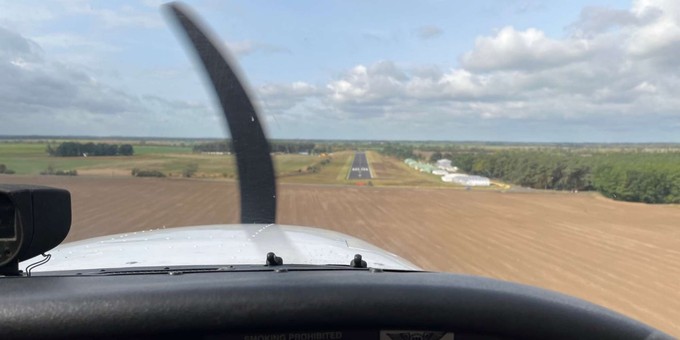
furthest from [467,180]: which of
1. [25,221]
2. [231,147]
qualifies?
[25,221]

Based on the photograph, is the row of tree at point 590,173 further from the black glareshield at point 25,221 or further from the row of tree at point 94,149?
the black glareshield at point 25,221

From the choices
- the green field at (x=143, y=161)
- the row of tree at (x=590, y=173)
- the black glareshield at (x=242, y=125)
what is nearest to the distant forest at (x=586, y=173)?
the row of tree at (x=590, y=173)

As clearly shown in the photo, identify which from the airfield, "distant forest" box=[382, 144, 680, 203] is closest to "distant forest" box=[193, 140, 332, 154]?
Answer: the airfield

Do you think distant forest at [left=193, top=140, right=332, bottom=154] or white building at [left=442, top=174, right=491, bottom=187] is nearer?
distant forest at [left=193, top=140, right=332, bottom=154]

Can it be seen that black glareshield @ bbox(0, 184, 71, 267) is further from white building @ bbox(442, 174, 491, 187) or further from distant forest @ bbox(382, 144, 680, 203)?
white building @ bbox(442, 174, 491, 187)

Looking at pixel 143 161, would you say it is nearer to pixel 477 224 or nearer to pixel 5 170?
pixel 5 170

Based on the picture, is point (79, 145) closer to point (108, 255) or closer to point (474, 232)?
point (108, 255)
